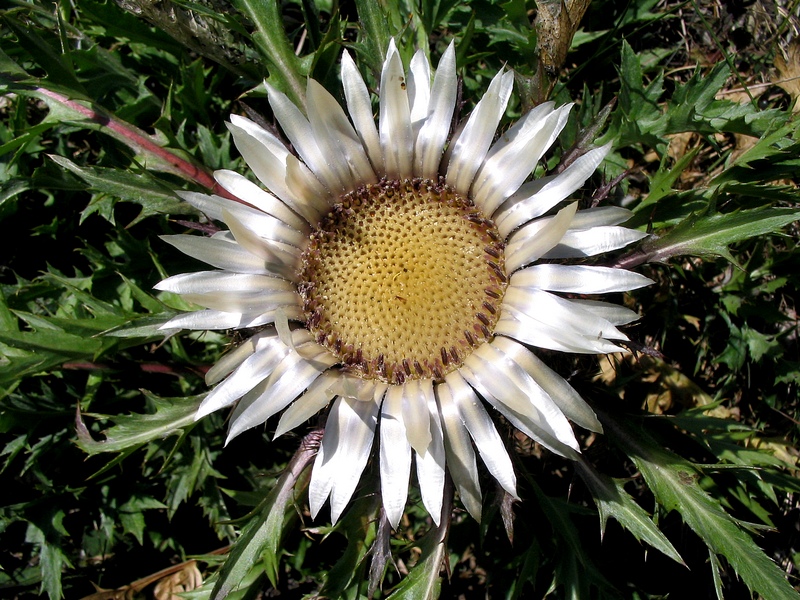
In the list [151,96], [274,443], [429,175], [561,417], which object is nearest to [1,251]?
[151,96]

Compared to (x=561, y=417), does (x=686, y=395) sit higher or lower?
lower

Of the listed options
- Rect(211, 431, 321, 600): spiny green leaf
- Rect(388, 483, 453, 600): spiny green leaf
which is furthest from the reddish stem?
Rect(388, 483, 453, 600): spiny green leaf

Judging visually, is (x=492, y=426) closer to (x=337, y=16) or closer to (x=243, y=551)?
(x=243, y=551)

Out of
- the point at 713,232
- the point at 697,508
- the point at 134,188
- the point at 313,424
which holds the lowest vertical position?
the point at 313,424

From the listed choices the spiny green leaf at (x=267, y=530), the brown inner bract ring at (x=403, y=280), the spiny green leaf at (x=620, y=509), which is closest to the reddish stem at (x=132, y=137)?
the brown inner bract ring at (x=403, y=280)

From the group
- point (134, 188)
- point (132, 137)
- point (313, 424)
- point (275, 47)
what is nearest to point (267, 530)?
point (313, 424)

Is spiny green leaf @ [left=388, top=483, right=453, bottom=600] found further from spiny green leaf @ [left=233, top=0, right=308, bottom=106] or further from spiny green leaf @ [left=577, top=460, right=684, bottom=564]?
spiny green leaf @ [left=233, top=0, right=308, bottom=106]

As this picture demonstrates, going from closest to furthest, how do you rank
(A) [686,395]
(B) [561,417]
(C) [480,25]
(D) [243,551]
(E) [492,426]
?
(B) [561,417] → (E) [492,426] → (D) [243,551] → (C) [480,25] → (A) [686,395]

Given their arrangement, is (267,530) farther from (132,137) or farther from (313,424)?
(132,137)

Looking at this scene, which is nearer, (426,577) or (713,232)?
(713,232)
